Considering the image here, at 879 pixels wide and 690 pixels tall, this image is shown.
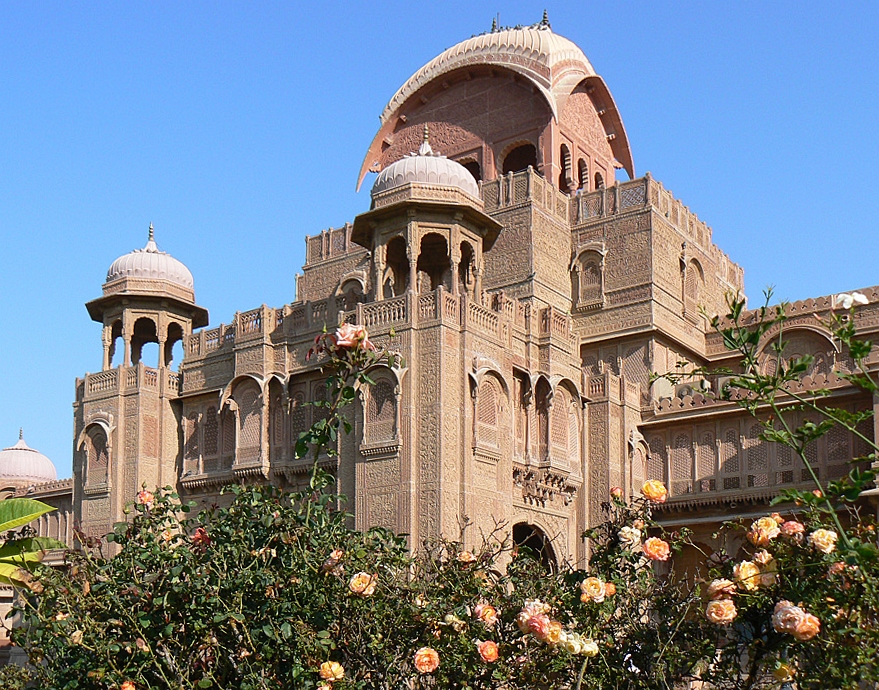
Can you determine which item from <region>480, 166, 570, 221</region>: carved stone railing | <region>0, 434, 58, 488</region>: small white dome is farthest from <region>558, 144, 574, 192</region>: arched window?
<region>0, 434, 58, 488</region>: small white dome

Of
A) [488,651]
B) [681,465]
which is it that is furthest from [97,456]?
[488,651]

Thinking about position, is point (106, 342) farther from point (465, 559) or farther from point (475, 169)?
point (465, 559)

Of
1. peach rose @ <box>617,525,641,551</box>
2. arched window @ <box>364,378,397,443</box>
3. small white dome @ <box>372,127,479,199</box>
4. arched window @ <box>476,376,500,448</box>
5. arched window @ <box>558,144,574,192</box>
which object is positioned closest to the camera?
peach rose @ <box>617,525,641,551</box>

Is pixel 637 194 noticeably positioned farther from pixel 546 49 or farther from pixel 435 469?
pixel 435 469

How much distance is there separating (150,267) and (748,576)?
21.4m

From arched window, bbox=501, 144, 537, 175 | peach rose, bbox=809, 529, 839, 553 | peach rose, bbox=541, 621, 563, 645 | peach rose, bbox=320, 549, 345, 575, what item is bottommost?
peach rose, bbox=541, 621, 563, 645

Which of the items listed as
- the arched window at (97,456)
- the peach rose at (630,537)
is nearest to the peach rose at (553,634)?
the peach rose at (630,537)

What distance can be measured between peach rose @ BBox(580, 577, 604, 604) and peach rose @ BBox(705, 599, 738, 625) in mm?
826

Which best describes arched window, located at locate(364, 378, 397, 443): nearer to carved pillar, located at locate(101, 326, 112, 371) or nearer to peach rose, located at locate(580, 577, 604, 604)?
carved pillar, located at locate(101, 326, 112, 371)

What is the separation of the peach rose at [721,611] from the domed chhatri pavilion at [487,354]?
1199cm

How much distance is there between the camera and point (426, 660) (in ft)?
27.3

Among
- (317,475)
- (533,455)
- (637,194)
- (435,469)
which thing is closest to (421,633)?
(317,475)

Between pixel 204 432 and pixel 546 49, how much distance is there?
13.2m

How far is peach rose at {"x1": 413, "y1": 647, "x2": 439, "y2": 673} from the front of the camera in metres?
8.27
